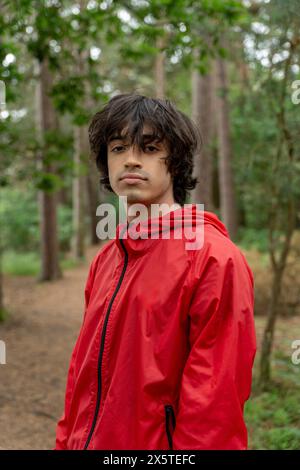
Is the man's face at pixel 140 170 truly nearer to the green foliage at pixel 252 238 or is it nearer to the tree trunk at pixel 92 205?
the green foliage at pixel 252 238

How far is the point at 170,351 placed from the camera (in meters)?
1.70

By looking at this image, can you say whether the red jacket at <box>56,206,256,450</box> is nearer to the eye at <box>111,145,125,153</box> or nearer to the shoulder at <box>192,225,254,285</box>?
the shoulder at <box>192,225,254,285</box>

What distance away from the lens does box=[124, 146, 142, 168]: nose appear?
1864 millimetres

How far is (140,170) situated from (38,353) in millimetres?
6216

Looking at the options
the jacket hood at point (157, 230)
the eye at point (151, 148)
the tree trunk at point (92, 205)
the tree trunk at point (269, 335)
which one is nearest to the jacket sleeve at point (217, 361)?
the jacket hood at point (157, 230)

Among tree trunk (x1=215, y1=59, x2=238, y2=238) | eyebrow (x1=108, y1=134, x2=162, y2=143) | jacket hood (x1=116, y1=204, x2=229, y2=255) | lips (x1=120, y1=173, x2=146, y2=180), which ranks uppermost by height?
tree trunk (x1=215, y1=59, x2=238, y2=238)

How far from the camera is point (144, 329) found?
1.72m

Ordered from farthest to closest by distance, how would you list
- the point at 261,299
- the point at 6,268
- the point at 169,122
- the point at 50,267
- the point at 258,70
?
the point at 6,268 < the point at 50,267 < the point at 261,299 < the point at 258,70 < the point at 169,122

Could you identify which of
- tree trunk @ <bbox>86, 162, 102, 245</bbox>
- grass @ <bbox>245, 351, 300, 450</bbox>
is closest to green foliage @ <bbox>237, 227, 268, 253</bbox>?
tree trunk @ <bbox>86, 162, 102, 245</bbox>

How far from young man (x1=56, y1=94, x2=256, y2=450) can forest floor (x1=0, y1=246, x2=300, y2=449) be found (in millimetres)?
3035

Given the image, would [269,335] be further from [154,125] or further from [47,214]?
[47,214]

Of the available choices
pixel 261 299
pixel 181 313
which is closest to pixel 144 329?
pixel 181 313

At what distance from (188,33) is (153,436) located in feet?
15.3

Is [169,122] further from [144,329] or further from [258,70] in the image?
[258,70]
